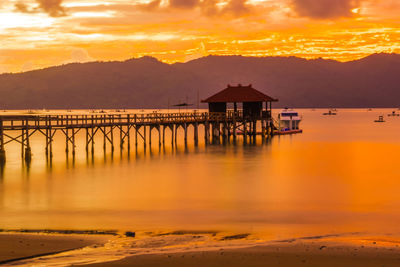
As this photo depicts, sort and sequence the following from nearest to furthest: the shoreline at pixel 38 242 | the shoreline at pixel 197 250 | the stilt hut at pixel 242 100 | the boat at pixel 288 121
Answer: the shoreline at pixel 197 250, the shoreline at pixel 38 242, the stilt hut at pixel 242 100, the boat at pixel 288 121

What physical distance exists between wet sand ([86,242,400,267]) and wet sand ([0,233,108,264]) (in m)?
2.30

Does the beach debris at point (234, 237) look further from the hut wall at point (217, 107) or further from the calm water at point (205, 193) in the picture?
the hut wall at point (217, 107)

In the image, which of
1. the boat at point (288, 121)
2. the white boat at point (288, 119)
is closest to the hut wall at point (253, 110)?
the boat at point (288, 121)

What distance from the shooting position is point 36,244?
1809 cm

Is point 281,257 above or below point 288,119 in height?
below

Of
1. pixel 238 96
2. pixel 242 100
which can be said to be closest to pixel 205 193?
pixel 242 100

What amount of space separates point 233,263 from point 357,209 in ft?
39.2

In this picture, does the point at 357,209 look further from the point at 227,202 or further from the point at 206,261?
the point at 206,261

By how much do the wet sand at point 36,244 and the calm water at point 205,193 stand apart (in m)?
2.12

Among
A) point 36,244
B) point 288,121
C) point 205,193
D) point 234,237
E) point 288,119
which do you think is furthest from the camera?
point 288,121

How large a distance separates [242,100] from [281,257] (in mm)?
56008

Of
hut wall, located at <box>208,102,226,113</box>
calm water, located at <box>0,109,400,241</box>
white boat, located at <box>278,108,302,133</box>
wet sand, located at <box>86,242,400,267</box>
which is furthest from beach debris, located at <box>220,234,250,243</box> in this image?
white boat, located at <box>278,108,302,133</box>

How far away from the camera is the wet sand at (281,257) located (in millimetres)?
15812

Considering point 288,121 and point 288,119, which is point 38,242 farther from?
point 288,121
